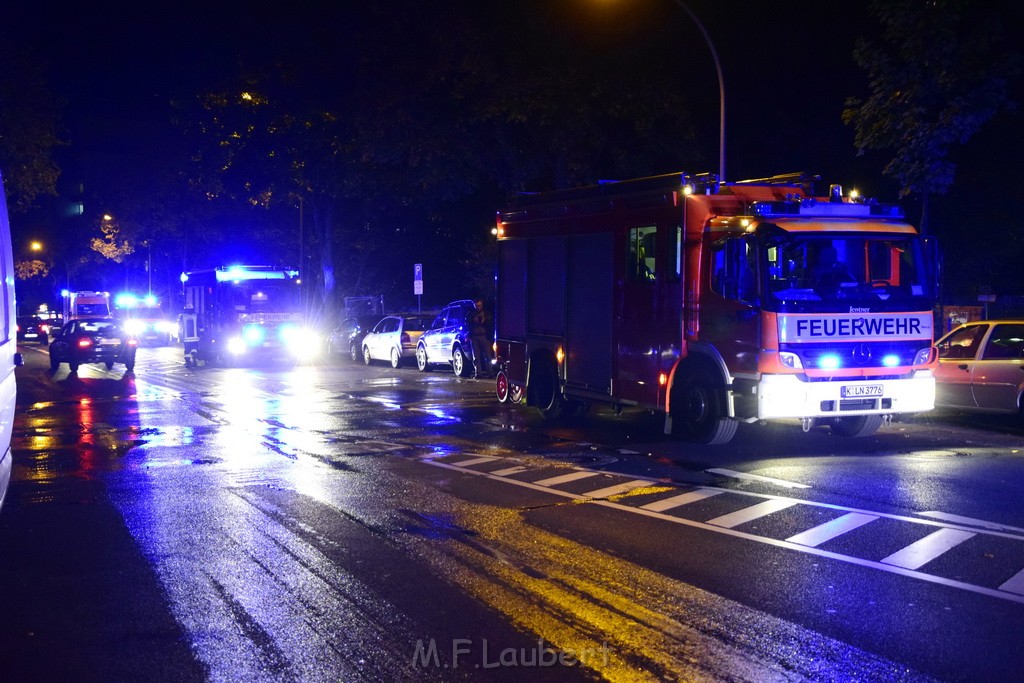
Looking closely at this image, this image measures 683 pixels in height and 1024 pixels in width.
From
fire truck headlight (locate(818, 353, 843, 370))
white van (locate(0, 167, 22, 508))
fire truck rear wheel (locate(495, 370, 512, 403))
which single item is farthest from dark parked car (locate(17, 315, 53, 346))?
white van (locate(0, 167, 22, 508))

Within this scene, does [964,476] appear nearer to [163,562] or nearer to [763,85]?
[163,562]

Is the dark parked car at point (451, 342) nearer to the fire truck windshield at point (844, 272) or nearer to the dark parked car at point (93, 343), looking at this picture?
the dark parked car at point (93, 343)

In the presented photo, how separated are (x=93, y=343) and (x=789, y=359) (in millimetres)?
22729

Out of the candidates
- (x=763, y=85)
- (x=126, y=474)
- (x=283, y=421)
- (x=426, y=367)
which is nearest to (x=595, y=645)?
(x=126, y=474)

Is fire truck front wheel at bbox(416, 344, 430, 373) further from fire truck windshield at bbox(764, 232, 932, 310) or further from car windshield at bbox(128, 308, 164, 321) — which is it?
car windshield at bbox(128, 308, 164, 321)

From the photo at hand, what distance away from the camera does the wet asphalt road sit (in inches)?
218

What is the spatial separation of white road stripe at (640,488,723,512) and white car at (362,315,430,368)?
21.5 metres

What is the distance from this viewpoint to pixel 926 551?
25.5 ft

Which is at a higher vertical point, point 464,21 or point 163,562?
point 464,21

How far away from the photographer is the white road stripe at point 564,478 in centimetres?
1087

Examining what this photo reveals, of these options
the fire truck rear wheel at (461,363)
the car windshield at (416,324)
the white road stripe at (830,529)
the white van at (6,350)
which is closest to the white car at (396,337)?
the car windshield at (416,324)

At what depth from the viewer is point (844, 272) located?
1286 cm

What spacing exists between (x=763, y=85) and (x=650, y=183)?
1990 cm

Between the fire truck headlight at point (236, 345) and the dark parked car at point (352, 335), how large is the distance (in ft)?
13.6
